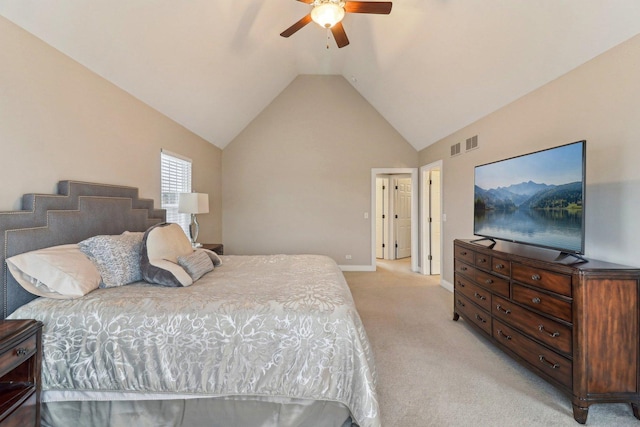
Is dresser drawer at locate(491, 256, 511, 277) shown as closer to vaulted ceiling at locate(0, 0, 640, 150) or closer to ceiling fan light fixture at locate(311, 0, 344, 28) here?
vaulted ceiling at locate(0, 0, 640, 150)

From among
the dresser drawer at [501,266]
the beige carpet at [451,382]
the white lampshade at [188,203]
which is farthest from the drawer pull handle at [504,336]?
the white lampshade at [188,203]

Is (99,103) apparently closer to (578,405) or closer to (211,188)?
(211,188)

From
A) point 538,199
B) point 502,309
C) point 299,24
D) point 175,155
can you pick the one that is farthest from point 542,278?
point 175,155

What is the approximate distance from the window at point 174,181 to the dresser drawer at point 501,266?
150 inches

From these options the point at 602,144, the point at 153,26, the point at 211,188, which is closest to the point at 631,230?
the point at 602,144

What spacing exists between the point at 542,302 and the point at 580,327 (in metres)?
0.28

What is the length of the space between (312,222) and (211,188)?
79.7 inches

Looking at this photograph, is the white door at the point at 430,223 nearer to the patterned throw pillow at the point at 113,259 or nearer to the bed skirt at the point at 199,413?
the bed skirt at the point at 199,413

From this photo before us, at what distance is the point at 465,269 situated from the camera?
9.86 ft

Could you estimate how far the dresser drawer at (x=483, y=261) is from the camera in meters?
2.58

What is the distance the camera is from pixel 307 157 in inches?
222

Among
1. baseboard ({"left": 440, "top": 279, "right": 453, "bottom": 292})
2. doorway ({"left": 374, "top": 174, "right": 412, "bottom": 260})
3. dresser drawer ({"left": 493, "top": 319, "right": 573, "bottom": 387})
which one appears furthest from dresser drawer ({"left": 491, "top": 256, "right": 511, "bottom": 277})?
doorway ({"left": 374, "top": 174, "right": 412, "bottom": 260})

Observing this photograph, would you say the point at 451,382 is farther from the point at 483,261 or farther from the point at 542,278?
the point at 483,261

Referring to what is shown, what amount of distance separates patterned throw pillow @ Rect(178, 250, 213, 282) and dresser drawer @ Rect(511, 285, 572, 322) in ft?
8.30
